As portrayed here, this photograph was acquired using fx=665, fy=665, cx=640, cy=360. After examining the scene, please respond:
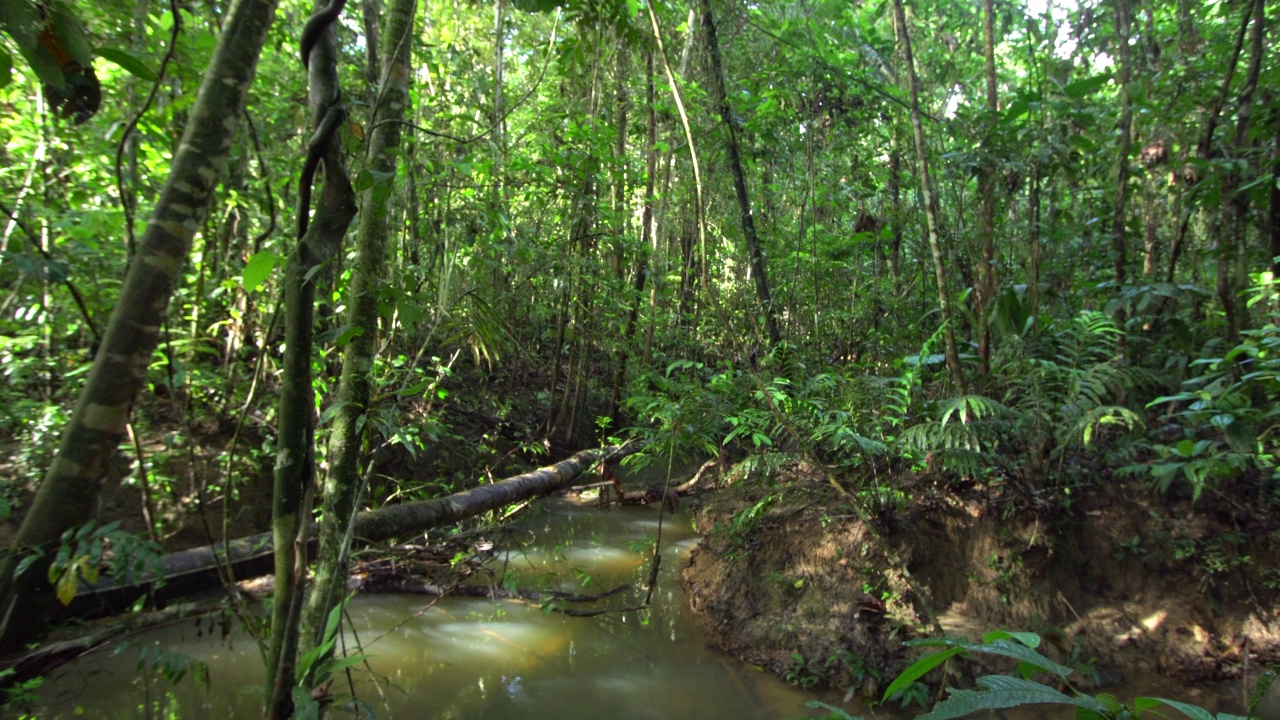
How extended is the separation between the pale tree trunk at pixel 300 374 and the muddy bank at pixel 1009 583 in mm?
2761

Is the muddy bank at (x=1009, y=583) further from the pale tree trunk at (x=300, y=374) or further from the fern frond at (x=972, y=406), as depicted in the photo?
the pale tree trunk at (x=300, y=374)

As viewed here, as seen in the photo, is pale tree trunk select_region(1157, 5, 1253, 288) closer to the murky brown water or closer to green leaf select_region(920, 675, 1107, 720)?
the murky brown water

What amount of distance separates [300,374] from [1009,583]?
12.3ft

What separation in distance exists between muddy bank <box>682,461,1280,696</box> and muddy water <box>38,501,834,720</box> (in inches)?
12.5

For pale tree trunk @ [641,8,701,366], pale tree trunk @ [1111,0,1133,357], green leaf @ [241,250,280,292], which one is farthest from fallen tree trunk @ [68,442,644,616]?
pale tree trunk @ [1111,0,1133,357]

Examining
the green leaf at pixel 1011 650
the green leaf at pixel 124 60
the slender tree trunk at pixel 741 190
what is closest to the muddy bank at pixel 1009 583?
the slender tree trunk at pixel 741 190

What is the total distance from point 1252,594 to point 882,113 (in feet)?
14.5

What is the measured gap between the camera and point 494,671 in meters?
3.49

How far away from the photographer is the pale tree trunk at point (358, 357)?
1.86 meters

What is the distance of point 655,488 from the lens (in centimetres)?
670

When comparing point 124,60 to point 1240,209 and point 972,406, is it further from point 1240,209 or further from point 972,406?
point 1240,209

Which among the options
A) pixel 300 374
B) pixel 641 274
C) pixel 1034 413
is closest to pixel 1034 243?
pixel 1034 413

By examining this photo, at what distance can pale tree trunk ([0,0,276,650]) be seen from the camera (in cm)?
165

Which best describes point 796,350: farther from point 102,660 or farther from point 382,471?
point 102,660
